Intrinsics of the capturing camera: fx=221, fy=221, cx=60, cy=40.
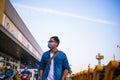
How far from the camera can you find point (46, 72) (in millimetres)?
4266

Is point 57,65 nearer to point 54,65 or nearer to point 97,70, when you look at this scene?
point 54,65

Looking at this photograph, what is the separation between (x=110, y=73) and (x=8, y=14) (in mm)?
18399

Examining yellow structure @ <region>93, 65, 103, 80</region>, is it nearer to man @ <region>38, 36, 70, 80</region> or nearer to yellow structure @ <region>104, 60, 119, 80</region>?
yellow structure @ <region>104, 60, 119, 80</region>

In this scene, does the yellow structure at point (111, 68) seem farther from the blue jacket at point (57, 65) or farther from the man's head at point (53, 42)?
the man's head at point (53, 42)

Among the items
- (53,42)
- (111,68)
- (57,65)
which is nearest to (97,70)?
(111,68)

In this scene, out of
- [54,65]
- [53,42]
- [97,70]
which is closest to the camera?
[97,70]

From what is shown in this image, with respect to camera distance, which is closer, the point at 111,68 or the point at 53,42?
the point at 111,68

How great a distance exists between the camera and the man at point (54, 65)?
4.26m

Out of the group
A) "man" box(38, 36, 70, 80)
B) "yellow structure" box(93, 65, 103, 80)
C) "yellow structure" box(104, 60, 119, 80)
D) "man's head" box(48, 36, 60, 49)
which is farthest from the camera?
"man's head" box(48, 36, 60, 49)

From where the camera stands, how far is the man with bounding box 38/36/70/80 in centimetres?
426

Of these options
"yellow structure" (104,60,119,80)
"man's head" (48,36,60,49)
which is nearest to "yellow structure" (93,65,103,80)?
"yellow structure" (104,60,119,80)

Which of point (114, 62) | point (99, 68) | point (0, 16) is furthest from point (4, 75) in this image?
point (114, 62)

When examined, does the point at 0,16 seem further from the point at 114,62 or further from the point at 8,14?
the point at 114,62

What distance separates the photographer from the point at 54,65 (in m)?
4.33
